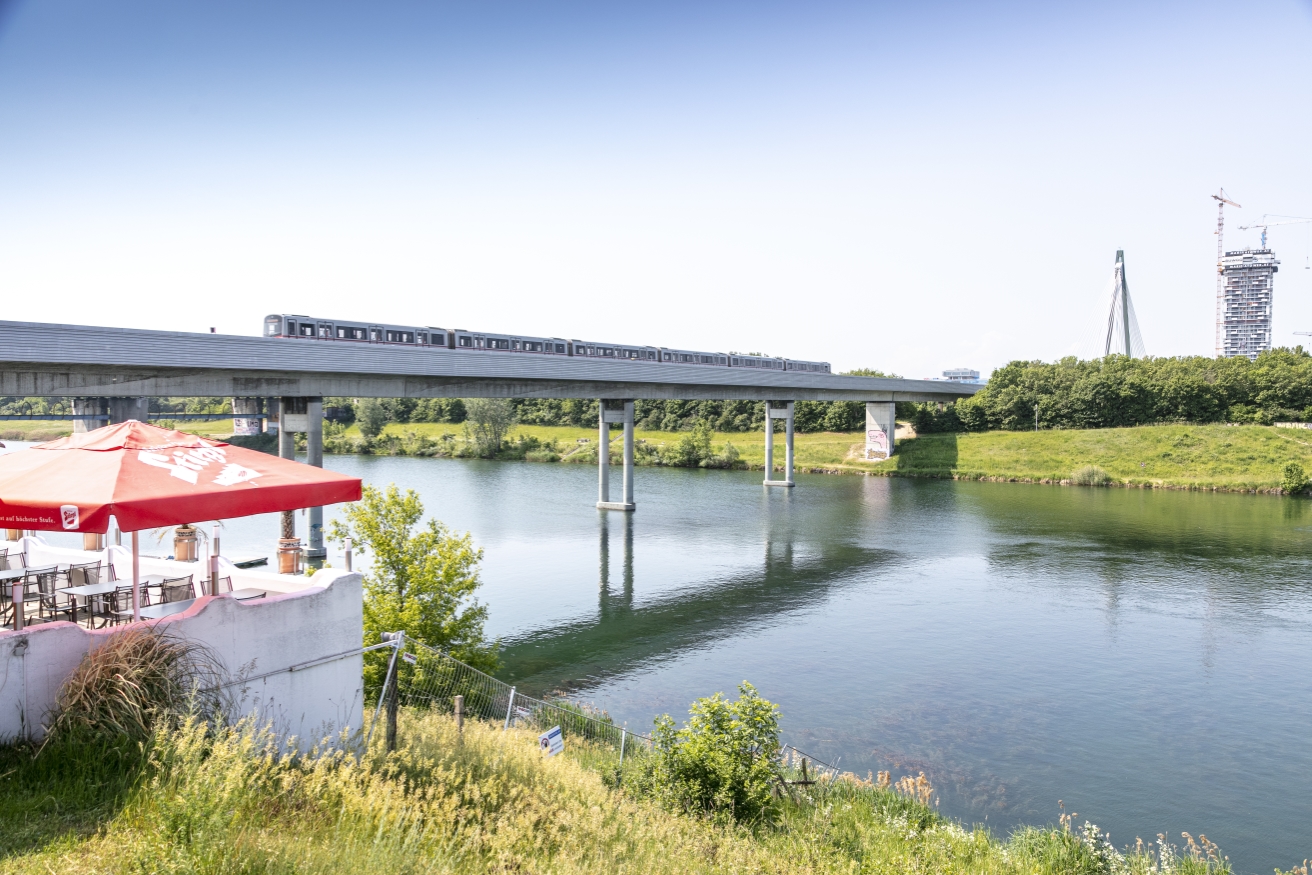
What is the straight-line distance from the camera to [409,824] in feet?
25.0

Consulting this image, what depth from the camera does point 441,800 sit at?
26.6ft

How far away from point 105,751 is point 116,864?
1.94m

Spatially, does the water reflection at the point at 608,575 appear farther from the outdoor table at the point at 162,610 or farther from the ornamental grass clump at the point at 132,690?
the ornamental grass clump at the point at 132,690

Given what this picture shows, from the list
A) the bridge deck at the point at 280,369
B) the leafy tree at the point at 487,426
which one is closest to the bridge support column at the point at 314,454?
the bridge deck at the point at 280,369

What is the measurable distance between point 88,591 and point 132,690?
266 centimetres

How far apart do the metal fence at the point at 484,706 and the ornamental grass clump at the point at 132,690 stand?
6.11 meters

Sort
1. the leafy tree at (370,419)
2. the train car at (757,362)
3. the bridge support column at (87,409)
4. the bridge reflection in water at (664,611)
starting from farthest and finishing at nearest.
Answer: the leafy tree at (370,419)
the train car at (757,362)
the bridge support column at (87,409)
the bridge reflection in water at (664,611)

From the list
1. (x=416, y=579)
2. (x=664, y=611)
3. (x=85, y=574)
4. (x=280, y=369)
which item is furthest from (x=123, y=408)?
(x=85, y=574)

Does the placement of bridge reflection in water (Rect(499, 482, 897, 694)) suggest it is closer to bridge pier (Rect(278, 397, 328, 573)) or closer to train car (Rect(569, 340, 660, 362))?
bridge pier (Rect(278, 397, 328, 573))

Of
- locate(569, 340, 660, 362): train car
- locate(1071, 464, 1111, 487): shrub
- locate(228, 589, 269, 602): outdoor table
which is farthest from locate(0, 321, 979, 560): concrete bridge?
locate(1071, 464, 1111, 487): shrub

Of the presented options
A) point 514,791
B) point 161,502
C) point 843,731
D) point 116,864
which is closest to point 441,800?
point 514,791

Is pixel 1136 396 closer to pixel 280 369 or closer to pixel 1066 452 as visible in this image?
pixel 1066 452

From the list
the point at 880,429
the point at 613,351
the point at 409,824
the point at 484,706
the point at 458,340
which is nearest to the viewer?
the point at 409,824

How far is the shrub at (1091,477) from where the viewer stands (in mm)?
70500
